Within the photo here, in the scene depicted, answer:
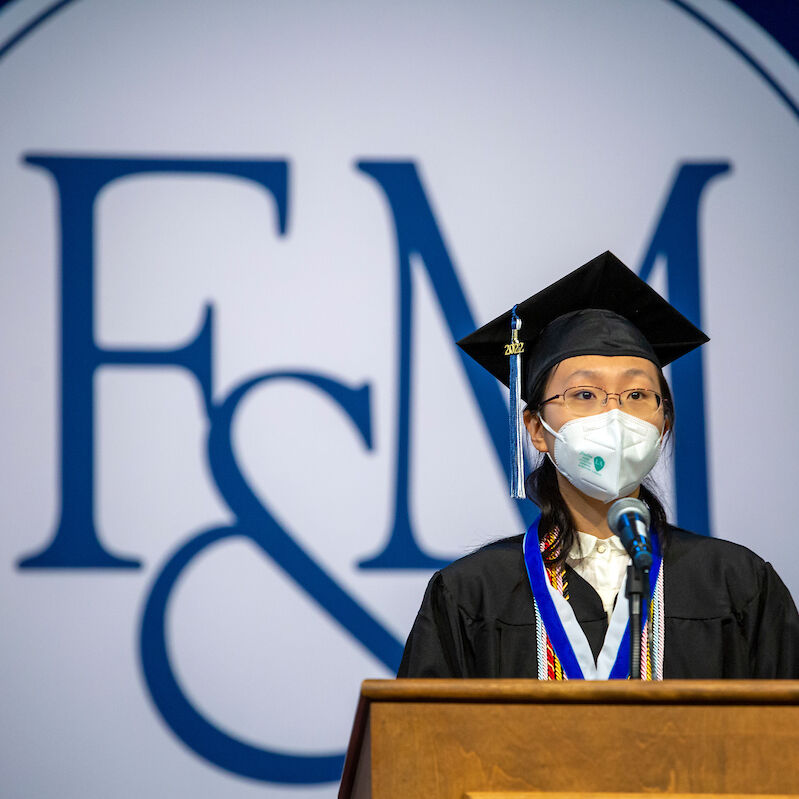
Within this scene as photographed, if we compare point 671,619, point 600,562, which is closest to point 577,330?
point 600,562

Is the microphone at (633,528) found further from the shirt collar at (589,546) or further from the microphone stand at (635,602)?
the shirt collar at (589,546)

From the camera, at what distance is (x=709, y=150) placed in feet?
11.7

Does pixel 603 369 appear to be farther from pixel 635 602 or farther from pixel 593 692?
pixel 593 692

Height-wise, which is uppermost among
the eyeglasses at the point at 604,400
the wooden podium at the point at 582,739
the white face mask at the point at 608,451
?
the eyeglasses at the point at 604,400

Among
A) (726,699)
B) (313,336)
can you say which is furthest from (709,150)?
(726,699)

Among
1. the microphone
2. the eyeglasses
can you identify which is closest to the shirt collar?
the eyeglasses

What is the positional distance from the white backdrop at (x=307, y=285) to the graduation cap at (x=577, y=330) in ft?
2.40

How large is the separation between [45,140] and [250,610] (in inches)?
59.1

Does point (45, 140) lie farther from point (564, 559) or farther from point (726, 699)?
point (726, 699)

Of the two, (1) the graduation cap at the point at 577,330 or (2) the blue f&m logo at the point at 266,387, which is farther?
(2) the blue f&m logo at the point at 266,387

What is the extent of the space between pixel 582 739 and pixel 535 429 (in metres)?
1.08

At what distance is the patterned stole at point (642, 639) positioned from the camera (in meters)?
2.41

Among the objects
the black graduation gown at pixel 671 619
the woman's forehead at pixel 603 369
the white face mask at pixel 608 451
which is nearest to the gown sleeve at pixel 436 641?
the black graduation gown at pixel 671 619

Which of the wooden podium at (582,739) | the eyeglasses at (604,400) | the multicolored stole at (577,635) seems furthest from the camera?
the eyeglasses at (604,400)
